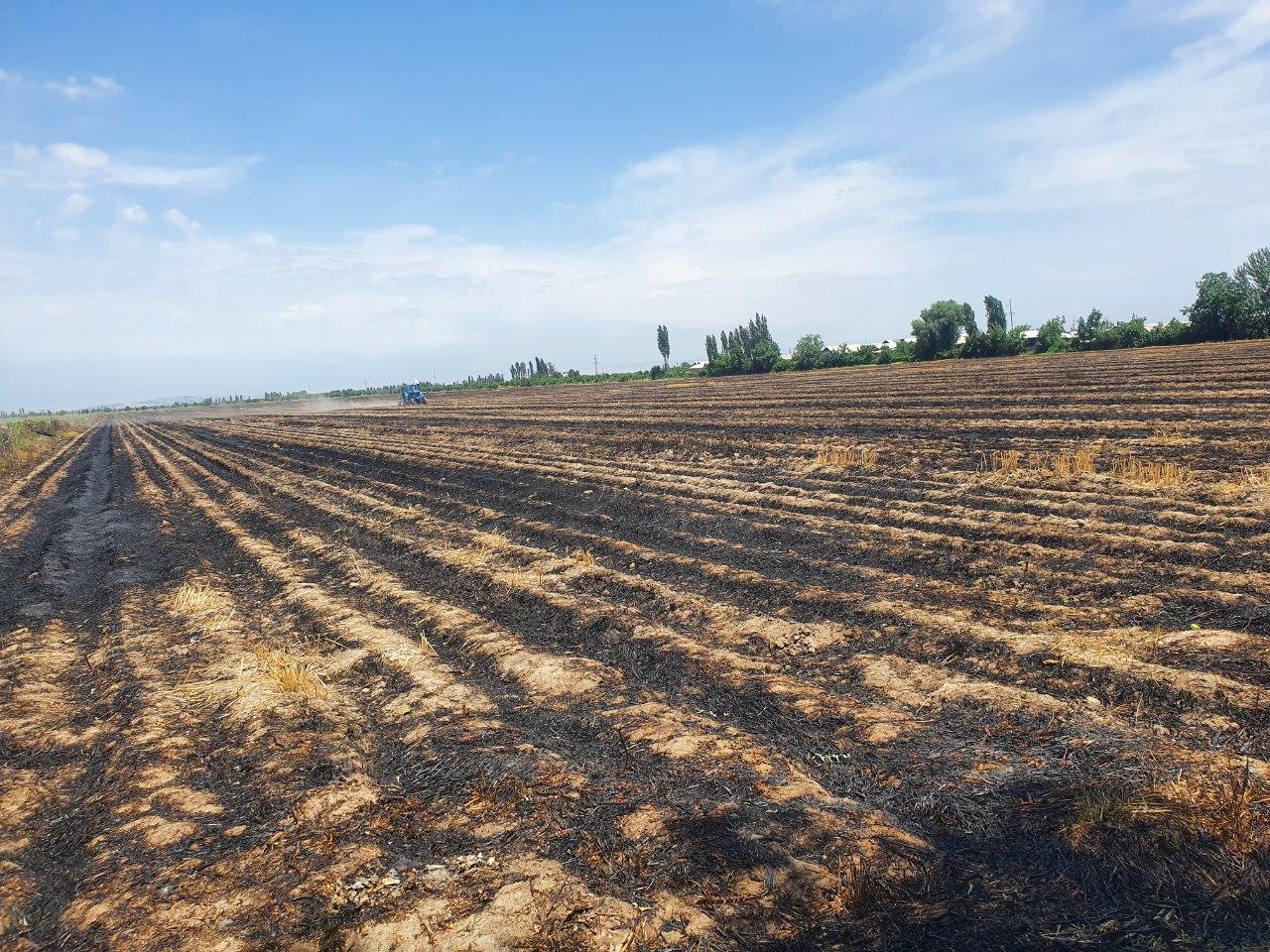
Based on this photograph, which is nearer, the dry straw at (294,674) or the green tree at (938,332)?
the dry straw at (294,674)

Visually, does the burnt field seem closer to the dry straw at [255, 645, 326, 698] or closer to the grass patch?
the dry straw at [255, 645, 326, 698]

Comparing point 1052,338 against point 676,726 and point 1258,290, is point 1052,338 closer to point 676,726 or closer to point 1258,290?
point 1258,290

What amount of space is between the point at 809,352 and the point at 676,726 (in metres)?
64.7

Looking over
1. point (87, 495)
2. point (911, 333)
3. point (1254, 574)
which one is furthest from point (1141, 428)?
point (911, 333)

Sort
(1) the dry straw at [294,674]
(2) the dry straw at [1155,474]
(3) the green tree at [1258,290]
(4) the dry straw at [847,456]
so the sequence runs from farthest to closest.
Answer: (3) the green tree at [1258,290] < (4) the dry straw at [847,456] < (2) the dry straw at [1155,474] < (1) the dry straw at [294,674]

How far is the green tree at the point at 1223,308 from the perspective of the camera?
44.1 meters

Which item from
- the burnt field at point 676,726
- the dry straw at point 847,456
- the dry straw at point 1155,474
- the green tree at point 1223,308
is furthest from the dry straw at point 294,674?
the green tree at point 1223,308

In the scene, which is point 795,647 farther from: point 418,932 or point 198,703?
point 198,703

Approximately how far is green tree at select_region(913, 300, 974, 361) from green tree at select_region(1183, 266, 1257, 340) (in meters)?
16.2

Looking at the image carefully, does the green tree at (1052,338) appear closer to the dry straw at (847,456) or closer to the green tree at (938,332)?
the green tree at (938,332)

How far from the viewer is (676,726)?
15.9 ft

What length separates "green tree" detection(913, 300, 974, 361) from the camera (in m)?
58.9

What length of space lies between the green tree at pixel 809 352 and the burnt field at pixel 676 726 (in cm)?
5503

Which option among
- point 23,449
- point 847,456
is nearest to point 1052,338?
point 847,456
